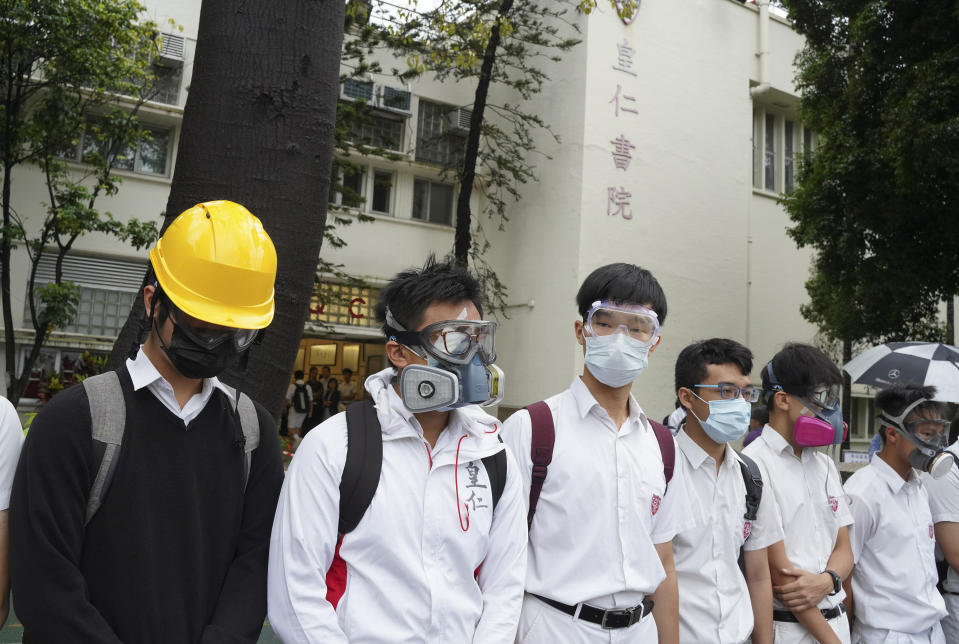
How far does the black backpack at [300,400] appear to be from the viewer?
1487 cm

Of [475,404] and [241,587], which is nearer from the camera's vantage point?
[241,587]

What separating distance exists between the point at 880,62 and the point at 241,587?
12.7 meters

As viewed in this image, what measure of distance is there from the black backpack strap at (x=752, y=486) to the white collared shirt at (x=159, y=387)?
8.02 ft

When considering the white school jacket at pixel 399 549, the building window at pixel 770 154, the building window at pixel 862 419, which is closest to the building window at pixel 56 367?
the white school jacket at pixel 399 549

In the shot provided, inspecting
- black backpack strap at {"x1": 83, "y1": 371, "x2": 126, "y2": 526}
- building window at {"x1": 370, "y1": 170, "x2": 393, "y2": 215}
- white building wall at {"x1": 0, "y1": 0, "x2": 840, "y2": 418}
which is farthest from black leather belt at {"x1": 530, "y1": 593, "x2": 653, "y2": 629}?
building window at {"x1": 370, "y1": 170, "x2": 393, "y2": 215}

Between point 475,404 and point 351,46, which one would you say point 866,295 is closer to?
Answer: point 351,46

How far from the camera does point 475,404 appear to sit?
8.36 ft

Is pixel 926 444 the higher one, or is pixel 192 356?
pixel 192 356

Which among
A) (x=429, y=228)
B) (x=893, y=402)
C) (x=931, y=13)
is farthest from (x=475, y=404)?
(x=429, y=228)

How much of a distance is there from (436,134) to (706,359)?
45.4 ft

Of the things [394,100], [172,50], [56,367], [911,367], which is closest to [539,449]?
[911,367]

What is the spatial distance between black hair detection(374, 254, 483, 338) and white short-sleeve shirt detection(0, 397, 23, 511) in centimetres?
114

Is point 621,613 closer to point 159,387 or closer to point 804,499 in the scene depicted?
point 804,499

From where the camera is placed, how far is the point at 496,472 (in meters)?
2.54
